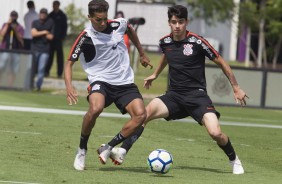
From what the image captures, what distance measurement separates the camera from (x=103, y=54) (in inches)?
520

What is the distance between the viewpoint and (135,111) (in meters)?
13.1

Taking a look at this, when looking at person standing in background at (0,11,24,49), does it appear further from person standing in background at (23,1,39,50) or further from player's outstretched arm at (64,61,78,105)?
player's outstretched arm at (64,61,78,105)

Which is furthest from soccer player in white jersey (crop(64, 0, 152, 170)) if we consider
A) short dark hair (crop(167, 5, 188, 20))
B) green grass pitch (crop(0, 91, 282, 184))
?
short dark hair (crop(167, 5, 188, 20))

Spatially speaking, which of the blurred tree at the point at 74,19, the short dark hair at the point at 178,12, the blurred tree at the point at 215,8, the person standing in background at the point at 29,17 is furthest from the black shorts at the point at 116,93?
the blurred tree at the point at 215,8

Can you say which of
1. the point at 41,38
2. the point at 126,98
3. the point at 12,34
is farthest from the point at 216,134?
the point at 12,34

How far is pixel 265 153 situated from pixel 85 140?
14.4 ft

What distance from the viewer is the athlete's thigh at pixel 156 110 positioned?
1371 cm

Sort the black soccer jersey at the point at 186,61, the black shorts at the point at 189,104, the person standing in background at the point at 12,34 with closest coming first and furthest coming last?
the black shorts at the point at 189,104, the black soccer jersey at the point at 186,61, the person standing in background at the point at 12,34

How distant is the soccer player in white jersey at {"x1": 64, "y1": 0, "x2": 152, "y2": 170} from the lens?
13.1m

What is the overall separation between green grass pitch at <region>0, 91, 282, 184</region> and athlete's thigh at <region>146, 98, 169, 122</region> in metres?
0.65

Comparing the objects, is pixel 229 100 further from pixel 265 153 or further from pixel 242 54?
pixel 242 54

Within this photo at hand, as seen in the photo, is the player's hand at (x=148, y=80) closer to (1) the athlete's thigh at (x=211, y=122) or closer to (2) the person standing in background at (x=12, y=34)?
(1) the athlete's thigh at (x=211, y=122)

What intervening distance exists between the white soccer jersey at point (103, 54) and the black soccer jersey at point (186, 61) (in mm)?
810

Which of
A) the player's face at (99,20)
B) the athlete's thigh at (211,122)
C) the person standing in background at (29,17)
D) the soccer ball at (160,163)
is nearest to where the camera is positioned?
the soccer ball at (160,163)
